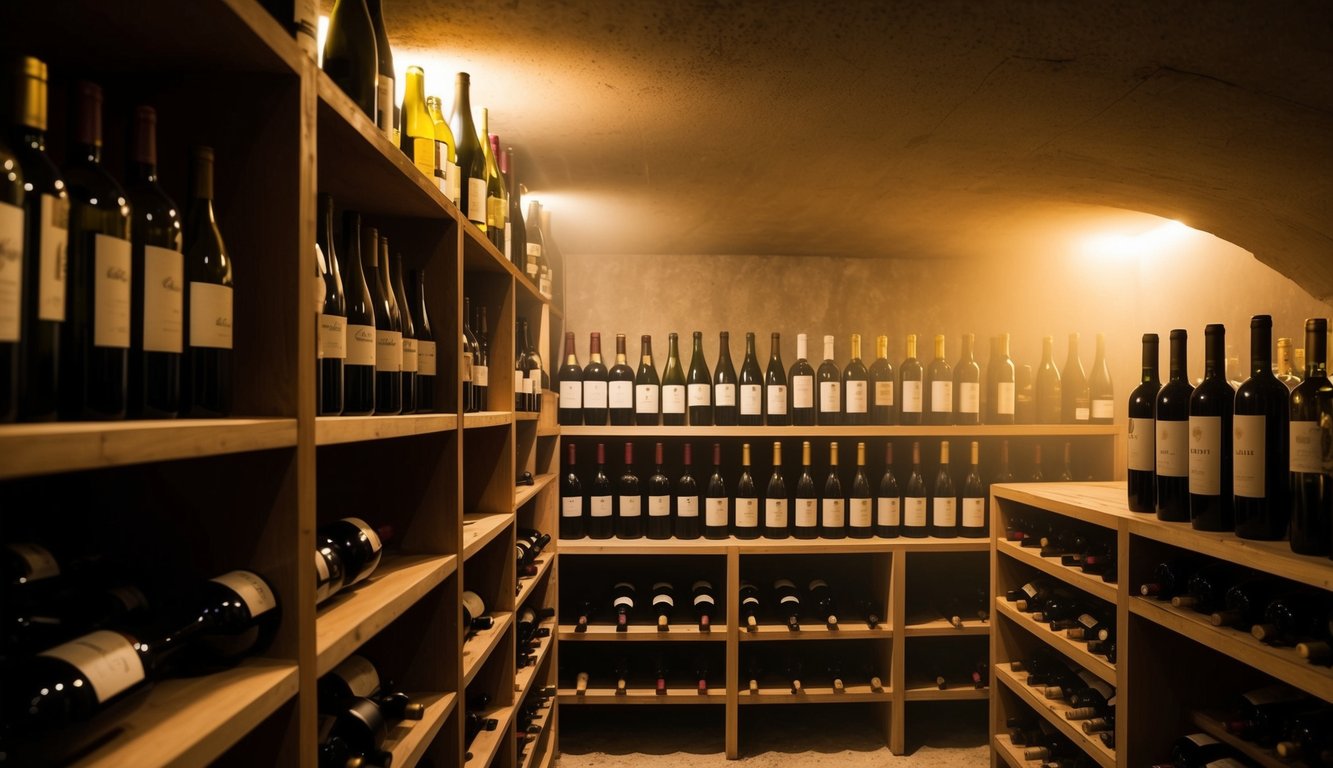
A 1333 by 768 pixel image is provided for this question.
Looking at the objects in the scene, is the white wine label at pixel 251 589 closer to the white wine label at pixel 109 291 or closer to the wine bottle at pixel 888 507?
the white wine label at pixel 109 291

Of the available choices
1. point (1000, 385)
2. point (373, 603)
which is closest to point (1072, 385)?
point (1000, 385)

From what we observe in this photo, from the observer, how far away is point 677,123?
176 cm

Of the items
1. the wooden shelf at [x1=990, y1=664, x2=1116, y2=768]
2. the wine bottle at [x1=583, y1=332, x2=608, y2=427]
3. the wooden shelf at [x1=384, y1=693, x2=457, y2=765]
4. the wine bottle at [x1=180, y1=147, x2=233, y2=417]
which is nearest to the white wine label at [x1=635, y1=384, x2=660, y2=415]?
the wine bottle at [x1=583, y1=332, x2=608, y2=427]

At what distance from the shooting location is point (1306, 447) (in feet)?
4.34

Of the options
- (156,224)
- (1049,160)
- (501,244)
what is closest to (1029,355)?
(1049,160)

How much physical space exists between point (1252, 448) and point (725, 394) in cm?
188

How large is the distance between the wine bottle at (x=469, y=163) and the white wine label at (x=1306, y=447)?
5.61ft

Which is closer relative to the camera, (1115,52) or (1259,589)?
(1115,52)

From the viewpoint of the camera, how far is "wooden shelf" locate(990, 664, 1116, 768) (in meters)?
2.03

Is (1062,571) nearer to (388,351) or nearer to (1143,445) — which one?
(1143,445)

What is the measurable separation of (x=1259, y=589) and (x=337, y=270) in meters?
2.00

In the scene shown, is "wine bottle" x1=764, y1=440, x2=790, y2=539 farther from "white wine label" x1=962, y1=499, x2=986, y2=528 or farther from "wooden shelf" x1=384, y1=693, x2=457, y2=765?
"wooden shelf" x1=384, y1=693, x2=457, y2=765

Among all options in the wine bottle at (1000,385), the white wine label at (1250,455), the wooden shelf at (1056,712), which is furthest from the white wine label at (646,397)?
the white wine label at (1250,455)

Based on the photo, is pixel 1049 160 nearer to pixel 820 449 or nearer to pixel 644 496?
pixel 820 449
